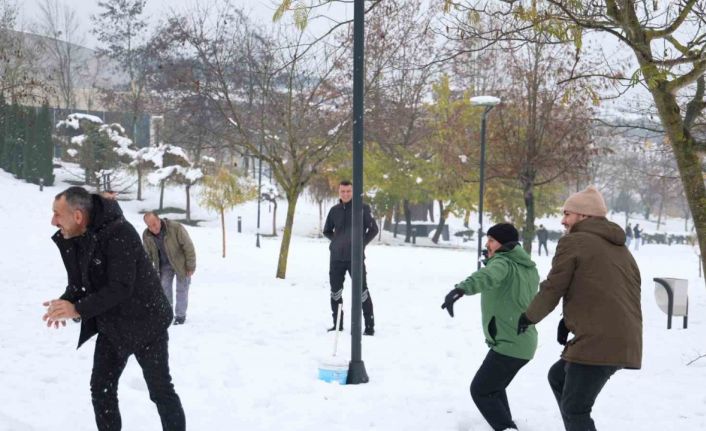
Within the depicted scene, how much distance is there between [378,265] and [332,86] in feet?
19.3

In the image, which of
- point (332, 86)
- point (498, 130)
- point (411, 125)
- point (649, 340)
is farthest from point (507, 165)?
point (411, 125)

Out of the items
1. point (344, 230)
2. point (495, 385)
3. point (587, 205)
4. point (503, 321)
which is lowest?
point (495, 385)

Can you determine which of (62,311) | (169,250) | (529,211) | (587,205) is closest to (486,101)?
(529,211)

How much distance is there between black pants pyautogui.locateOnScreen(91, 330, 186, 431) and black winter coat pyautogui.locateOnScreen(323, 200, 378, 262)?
447cm

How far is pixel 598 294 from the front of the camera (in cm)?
363

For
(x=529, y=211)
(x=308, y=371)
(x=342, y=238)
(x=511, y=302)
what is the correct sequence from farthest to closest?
(x=529, y=211)
(x=342, y=238)
(x=308, y=371)
(x=511, y=302)

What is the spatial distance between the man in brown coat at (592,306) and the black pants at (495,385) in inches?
28.0

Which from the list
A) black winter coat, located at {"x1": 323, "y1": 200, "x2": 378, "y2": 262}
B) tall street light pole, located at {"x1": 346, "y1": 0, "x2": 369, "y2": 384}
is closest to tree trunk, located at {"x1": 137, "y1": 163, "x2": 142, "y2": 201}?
black winter coat, located at {"x1": 323, "y1": 200, "x2": 378, "y2": 262}

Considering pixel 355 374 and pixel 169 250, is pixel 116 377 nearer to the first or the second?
pixel 355 374

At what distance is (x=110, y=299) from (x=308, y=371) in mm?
3345

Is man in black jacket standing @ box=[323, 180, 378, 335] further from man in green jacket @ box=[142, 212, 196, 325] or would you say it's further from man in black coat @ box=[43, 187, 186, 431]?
man in black coat @ box=[43, 187, 186, 431]

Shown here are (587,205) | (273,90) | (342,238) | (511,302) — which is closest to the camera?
(587,205)

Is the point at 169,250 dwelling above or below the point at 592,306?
below

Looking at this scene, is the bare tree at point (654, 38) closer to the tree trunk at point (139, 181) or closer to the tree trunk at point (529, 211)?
the tree trunk at point (529, 211)
